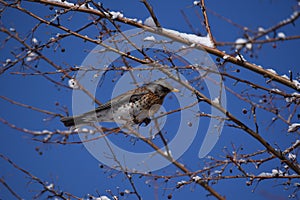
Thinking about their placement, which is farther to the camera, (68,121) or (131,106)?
(131,106)

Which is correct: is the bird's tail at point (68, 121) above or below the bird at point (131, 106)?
below

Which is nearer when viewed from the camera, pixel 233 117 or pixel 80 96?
pixel 233 117

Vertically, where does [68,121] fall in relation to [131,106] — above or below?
below

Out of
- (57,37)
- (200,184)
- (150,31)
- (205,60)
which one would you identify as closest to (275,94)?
(205,60)

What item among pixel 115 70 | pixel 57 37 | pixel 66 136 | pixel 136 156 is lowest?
pixel 66 136

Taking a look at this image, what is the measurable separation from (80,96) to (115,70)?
0.85 meters

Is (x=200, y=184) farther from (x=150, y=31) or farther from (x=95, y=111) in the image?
(x=95, y=111)

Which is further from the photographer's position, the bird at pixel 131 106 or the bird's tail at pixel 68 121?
the bird at pixel 131 106

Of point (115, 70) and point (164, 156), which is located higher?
point (115, 70)

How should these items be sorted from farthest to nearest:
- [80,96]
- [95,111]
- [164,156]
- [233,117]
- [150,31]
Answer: [95,111], [80,96], [164,156], [150,31], [233,117]

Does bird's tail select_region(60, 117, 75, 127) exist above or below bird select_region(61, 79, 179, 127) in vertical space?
below

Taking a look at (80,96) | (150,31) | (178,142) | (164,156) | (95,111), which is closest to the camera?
(150,31)

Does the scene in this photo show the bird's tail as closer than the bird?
Yes

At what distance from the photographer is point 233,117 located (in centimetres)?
258
